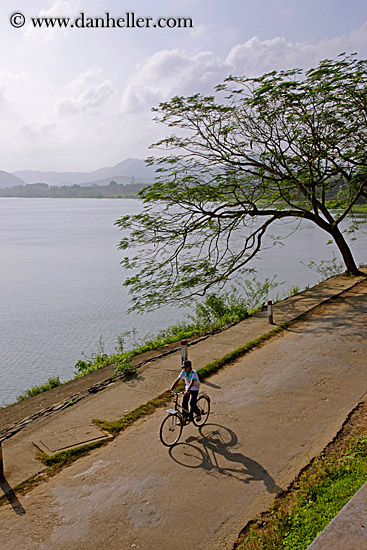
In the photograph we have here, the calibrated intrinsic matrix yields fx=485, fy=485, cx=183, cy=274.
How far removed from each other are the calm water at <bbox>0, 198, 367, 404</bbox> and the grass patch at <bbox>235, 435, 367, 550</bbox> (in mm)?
9459

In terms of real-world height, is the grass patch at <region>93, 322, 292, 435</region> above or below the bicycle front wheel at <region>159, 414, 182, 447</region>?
below

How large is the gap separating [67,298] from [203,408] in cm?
1585

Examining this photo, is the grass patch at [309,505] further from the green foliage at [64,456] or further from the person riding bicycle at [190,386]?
the green foliage at [64,456]

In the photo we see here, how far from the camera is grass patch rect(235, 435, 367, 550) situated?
173 inches

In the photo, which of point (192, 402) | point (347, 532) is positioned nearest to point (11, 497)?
point (192, 402)

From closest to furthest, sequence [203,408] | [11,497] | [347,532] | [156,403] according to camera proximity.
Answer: [347,532]
[11,497]
[203,408]
[156,403]

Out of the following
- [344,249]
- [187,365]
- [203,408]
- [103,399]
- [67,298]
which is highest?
[344,249]

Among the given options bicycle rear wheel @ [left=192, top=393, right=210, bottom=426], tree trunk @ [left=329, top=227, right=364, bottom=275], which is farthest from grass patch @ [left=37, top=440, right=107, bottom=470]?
tree trunk @ [left=329, top=227, right=364, bottom=275]

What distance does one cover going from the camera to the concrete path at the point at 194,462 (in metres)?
4.84

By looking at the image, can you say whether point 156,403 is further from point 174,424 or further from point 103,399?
point 174,424

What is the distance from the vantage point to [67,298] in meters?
22.1

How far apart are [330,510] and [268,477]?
47.4 inches

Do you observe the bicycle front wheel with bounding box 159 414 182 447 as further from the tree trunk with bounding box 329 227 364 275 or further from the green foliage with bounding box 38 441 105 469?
the tree trunk with bounding box 329 227 364 275

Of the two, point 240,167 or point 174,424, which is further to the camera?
point 240,167
